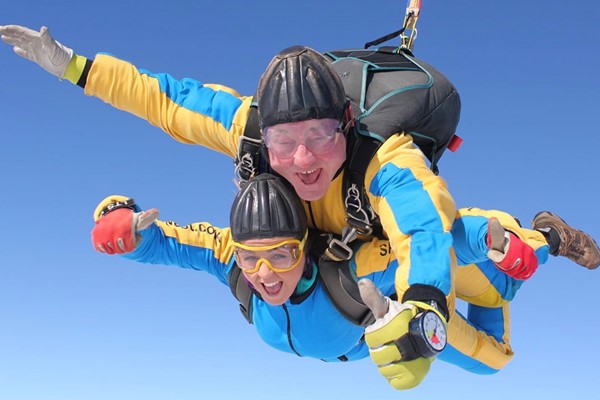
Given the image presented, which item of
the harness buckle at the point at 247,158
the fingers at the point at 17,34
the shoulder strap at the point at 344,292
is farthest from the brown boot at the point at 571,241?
the fingers at the point at 17,34

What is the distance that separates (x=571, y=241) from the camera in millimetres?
5477

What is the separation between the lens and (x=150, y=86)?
5.35 m

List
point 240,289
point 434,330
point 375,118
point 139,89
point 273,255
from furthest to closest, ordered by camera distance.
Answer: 1. point 240,289
2. point 139,89
3. point 273,255
4. point 375,118
5. point 434,330

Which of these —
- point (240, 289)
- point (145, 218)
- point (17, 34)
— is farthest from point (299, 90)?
point (17, 34)

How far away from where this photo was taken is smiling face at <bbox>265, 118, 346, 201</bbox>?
4.48 metres

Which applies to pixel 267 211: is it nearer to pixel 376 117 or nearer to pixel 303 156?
pixel 303 156

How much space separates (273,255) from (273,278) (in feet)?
0.53

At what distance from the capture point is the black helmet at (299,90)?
449cm

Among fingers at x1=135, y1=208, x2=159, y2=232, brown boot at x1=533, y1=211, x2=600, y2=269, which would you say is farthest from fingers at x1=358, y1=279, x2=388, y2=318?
brown boot at x1=533, y1=211, x2=600, y2=269

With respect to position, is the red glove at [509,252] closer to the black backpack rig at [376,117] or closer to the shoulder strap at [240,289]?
the black backpack rig at [376,117]

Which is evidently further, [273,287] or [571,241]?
[571,241]

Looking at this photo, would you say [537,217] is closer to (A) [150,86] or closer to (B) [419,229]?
(B) [419,229]

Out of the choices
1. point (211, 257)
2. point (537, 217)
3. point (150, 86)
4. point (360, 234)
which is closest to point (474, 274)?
point (537, 217)

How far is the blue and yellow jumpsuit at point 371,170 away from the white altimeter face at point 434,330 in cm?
18
